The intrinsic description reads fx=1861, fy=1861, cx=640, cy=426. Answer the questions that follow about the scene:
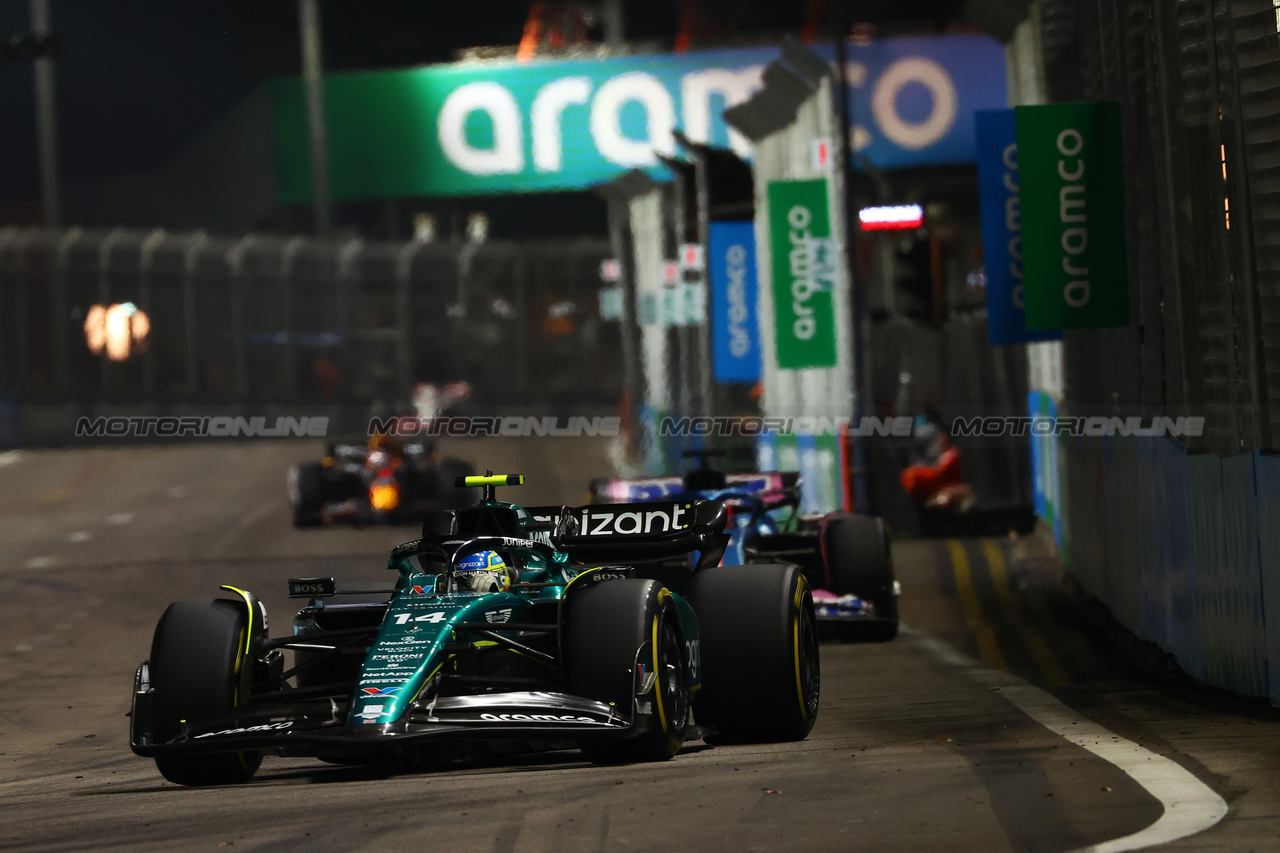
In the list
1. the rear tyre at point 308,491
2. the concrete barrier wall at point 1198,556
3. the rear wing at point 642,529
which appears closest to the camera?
the concrete barrier wall at point 1198,556

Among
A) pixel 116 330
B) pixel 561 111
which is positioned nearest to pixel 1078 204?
pixel 116 330

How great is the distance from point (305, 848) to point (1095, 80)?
9.47 m

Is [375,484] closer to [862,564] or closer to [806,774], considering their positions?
[862,564]

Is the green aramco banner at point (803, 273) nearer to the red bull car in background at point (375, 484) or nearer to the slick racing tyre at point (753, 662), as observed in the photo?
the red bull car in background at point (375, 484)

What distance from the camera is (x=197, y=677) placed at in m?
7.41

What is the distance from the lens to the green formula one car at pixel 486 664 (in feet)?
22.7

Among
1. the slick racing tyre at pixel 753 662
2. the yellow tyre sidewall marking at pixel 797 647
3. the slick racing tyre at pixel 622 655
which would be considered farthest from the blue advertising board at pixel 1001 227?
the slick racing tyre at pixel 622 655

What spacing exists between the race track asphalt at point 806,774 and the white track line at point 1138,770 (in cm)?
5

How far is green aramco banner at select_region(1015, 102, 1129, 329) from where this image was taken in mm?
12086

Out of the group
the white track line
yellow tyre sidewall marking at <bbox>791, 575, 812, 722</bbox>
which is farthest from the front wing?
the white track line

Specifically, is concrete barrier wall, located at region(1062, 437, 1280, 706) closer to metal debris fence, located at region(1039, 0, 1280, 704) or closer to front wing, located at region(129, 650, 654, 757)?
metal debris fence, located at region(1039, 0, 1280, 704)

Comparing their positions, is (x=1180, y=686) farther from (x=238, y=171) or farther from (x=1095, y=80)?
(x=238, y=171)

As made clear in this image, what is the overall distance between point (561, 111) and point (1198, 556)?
45640mm

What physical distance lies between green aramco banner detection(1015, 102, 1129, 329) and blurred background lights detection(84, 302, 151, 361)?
30.3 metres
